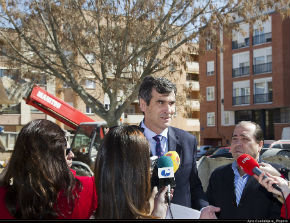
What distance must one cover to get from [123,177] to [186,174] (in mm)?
1192

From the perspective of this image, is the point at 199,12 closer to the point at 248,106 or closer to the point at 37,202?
the point at 37,202

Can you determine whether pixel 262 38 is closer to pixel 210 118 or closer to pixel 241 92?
pixel 241 92

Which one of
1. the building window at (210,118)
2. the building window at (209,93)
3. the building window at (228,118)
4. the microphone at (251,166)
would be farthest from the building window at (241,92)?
the microphone at (251,166)

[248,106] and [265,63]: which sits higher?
[265,63]

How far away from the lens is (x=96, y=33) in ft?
35.7

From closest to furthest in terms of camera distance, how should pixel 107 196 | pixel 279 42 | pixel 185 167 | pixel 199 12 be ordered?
pixel 107 196 < pixel 185 167 < pixel 199 12 < pixel 279 42

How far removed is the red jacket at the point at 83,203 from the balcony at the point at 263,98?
113ft

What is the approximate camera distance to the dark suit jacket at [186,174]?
3018 mm

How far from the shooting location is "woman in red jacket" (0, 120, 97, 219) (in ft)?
6.98

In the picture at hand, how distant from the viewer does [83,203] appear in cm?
225

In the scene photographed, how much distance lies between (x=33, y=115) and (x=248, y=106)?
22.4 m

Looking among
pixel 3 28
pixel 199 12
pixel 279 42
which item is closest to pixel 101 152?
pixel 199 12

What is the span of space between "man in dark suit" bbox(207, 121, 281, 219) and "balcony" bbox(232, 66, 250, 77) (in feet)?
114

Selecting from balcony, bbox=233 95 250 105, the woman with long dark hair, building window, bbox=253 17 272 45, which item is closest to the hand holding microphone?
the woman with long dark hair
